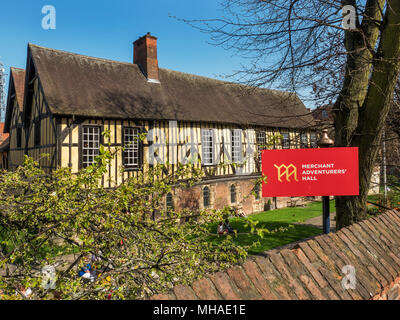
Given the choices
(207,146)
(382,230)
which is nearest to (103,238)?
(382,230)

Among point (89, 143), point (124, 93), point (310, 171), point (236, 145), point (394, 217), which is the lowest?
point (394, 217)

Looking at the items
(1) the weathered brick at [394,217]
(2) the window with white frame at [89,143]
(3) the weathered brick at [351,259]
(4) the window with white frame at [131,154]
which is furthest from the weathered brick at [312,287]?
(4) the window with white frame at [131,154]

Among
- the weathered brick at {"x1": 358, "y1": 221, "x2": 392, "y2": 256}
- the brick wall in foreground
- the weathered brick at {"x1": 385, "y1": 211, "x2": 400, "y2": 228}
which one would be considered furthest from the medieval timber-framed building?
the brick wall in foreground

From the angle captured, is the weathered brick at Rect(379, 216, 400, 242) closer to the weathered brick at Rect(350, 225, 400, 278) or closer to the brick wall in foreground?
the brick wall in foreground

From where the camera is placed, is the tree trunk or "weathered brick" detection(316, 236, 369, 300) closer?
"weathered brick" detection(316, 236, 369, 300)

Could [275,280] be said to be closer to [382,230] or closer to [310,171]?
[310,171]

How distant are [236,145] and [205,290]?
1818 centimetres

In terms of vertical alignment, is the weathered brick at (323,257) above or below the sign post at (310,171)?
below

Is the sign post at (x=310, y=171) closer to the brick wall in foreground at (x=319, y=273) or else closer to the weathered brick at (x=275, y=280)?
the brick wall in foreground at (x=319, y=273)

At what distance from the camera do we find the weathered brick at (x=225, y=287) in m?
2.15

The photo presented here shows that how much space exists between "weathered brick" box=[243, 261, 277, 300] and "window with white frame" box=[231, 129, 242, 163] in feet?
57.5

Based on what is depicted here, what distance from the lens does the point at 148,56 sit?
18172 mm

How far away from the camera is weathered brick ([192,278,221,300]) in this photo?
207cm

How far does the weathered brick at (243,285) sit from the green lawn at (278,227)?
6.72 m
